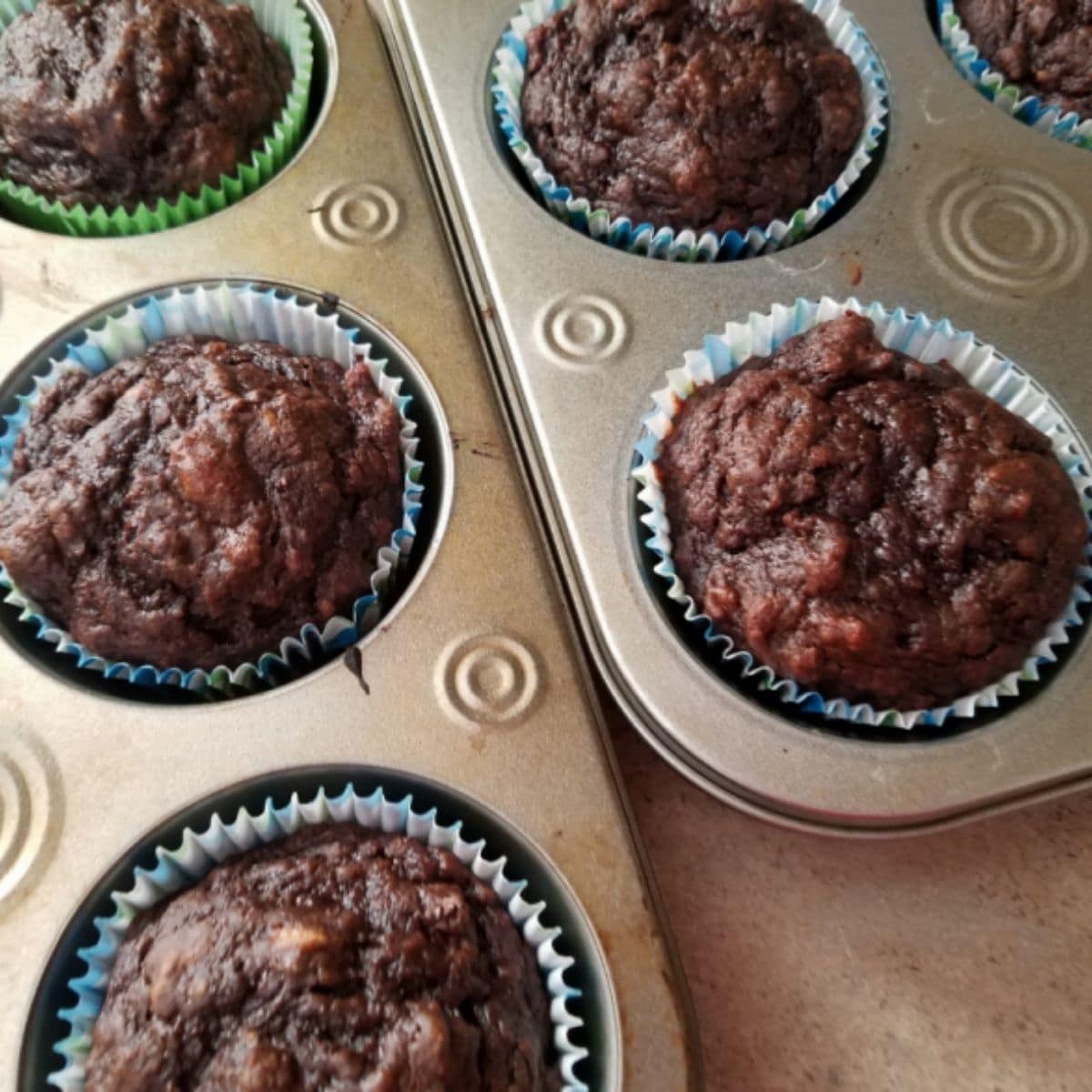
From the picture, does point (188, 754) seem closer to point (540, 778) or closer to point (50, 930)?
point (50, 930)

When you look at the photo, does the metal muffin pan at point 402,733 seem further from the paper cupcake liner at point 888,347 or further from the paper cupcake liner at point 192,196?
the paper cupcake liner at point 888,347

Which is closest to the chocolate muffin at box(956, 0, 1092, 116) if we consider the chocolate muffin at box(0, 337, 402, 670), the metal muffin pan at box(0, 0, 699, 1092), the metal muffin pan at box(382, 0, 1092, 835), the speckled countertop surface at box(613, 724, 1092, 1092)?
the metal muffin pan at box(382, 0, 1092, 835)

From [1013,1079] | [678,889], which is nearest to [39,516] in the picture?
[678,889]

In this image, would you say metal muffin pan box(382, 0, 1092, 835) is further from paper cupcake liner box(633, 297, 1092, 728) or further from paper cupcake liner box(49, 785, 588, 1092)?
paper cupcake liner box(49, 785, 588, 1092)

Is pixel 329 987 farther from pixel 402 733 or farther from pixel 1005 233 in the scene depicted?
pixel 1005 233

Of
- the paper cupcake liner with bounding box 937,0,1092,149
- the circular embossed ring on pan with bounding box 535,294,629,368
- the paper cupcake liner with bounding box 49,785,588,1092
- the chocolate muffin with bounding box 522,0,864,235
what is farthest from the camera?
the paper cupcake liner with bounding box 937,0,1092,149

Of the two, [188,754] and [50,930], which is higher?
[188,754]
